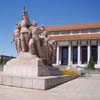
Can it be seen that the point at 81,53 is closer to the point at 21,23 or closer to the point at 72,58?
the point at 72,58

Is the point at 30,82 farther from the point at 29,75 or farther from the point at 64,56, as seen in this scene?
the point at 64,56

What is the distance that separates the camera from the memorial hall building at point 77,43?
58616mm

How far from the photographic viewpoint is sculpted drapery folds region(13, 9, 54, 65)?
1152 centimetres

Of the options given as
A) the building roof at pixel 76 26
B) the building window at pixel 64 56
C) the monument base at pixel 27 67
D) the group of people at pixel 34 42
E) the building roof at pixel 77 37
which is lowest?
the building window at pixel 64 56

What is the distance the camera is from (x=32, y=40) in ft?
36.9

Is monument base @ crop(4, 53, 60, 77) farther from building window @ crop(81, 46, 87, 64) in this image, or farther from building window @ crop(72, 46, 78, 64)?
building window @ crop(72, 46, 78, 64)

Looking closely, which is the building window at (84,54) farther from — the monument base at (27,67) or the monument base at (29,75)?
the monument base at (27,67)

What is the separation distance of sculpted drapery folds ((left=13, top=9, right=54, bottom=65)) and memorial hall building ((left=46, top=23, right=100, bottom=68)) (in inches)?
1824

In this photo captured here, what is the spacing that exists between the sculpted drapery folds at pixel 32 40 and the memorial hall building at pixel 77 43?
46328 mm

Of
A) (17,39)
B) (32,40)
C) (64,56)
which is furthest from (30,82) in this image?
(64,56)

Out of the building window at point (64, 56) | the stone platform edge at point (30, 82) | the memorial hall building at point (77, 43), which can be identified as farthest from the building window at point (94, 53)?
the stone platform edge at point (30, 82)

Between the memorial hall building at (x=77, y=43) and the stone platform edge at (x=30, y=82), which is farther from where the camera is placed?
the memorial hall building at (x=77, y=43)

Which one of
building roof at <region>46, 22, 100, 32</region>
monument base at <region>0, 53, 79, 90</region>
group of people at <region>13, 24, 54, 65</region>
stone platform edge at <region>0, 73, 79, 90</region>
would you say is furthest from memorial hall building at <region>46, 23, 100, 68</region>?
stone platform edge at <region>0, 73, 79, 90</region>

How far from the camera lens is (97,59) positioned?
5881cm
